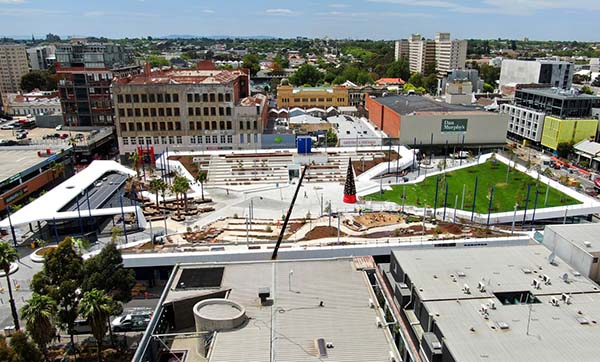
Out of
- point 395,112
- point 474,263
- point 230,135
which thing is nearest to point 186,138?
point 230,135

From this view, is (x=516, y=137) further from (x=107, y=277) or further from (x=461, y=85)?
(x=107, y=277)

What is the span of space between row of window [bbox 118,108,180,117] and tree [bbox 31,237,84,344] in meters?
53.4

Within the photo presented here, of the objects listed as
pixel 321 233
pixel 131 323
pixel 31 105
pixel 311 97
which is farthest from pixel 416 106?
pixel 31 105

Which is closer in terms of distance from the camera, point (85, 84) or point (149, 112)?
point (149, 112)

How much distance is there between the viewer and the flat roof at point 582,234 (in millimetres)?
35312

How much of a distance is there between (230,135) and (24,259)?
44.4m

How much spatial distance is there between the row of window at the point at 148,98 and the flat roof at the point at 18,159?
14.3 metres

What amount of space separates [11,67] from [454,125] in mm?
167316

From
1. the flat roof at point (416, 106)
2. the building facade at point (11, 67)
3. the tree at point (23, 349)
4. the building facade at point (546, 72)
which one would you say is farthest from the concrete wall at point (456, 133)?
the building facade at point (11, 67)

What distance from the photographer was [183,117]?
84062 millimetres

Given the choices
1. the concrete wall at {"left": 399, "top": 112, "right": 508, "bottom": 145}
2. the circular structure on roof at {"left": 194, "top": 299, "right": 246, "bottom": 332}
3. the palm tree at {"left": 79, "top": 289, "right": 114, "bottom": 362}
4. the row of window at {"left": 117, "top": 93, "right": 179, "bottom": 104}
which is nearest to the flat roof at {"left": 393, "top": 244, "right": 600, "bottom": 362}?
the circular structure on roof at {"left": 194, "top": 299, "right": 246, "bottom": 332}

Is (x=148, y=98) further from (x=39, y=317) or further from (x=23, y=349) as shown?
(x=23, y=349)

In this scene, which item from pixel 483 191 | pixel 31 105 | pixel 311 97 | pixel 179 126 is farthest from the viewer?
pixel 31 105

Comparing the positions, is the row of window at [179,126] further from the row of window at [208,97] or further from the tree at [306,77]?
the tree at [306,77]
